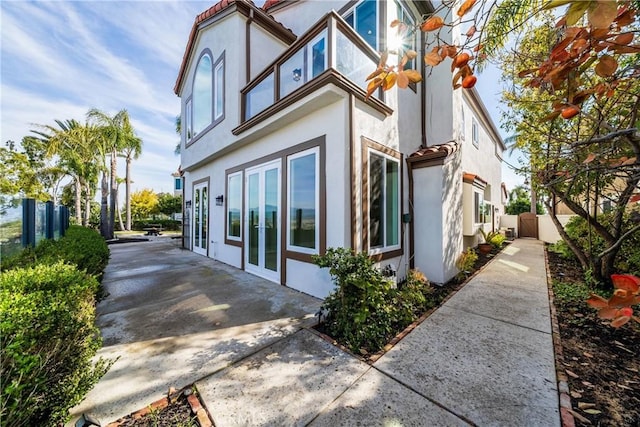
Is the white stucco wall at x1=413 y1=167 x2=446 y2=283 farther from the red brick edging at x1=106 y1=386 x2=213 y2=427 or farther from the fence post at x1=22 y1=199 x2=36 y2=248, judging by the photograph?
the fence post at x1=22 y1=199 x2=36 y2=248

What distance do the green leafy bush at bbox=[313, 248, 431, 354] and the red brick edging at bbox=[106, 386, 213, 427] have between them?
71.1 inches

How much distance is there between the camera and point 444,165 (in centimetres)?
600

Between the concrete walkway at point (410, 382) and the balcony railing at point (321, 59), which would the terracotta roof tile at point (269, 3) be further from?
the concrete walkway at point (410, 382)

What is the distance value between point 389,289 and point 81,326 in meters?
3.74

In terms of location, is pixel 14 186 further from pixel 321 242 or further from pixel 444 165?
pixel 444 165

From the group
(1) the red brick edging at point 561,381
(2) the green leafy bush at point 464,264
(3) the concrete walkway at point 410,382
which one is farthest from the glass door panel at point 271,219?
(1) the red brick edging at point 561,381

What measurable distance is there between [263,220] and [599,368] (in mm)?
6358

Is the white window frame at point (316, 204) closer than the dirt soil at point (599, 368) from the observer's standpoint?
No

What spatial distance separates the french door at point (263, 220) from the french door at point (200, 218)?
374 centimetres

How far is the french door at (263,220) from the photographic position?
620 centimetres

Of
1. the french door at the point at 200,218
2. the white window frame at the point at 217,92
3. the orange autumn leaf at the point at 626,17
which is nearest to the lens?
the orange autumn leaf at the point at 626,17

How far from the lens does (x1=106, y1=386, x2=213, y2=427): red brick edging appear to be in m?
2.11

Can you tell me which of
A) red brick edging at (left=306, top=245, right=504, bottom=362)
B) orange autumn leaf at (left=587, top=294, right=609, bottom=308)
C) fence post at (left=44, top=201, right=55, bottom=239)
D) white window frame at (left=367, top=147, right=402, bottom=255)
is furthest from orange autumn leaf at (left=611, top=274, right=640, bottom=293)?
fence post at (left=44, top=201, right=55, bottom=239)

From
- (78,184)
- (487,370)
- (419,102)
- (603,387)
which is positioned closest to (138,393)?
(487,370)
